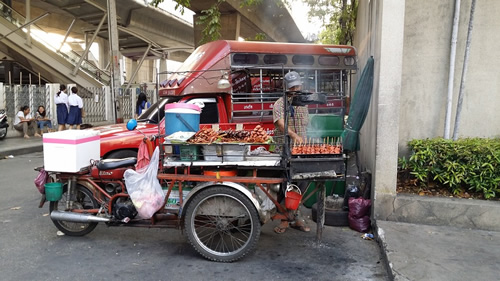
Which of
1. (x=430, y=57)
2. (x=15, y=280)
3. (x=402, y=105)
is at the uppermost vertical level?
(x=430, y=57)

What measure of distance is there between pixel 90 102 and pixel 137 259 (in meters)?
15.5

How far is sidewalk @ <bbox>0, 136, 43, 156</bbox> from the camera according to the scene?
11.3 meters

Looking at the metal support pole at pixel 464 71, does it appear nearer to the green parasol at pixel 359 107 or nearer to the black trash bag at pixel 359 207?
the green parasol at pixel 359 107

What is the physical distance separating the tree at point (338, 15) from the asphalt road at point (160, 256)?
33.1 feet

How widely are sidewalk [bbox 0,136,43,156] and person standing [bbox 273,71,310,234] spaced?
922cm

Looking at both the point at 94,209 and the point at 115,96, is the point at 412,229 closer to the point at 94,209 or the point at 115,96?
the point at 94,209

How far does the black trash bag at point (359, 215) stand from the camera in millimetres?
5242

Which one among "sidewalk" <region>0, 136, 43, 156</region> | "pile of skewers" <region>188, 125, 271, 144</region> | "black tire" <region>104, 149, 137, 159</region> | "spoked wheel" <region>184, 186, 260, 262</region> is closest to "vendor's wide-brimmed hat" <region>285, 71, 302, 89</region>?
"pile of skewers" <region>188, 125, 271, 144</region>

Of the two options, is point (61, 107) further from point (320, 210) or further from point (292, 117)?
point (320, 210)

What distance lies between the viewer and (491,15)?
593cm

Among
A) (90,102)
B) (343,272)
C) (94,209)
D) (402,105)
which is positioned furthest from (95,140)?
(90,102)

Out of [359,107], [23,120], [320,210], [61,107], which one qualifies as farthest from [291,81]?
[23,120]

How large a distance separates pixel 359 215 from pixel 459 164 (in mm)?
1492

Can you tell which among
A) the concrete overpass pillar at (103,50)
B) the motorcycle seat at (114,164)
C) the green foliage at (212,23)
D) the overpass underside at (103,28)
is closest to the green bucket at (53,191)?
the motorcycle seat at (114,164)
